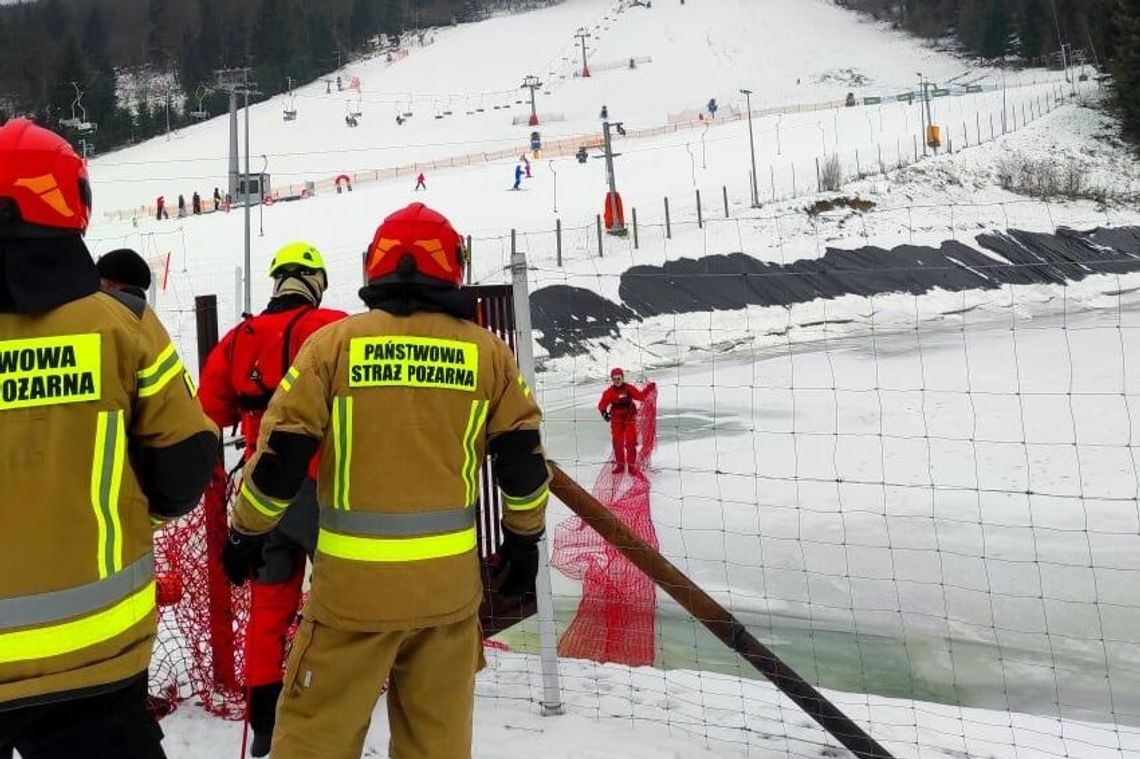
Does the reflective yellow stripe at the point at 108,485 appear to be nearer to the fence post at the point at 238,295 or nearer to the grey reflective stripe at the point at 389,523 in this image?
the grey reflective stripe at the point at 389,523

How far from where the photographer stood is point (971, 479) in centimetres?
778

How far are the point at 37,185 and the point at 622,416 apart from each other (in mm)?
7235

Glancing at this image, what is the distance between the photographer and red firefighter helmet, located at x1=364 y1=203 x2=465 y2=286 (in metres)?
2.42

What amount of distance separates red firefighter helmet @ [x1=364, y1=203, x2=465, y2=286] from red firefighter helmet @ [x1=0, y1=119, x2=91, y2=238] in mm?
762

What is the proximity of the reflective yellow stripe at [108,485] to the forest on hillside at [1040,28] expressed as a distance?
45.0 metres

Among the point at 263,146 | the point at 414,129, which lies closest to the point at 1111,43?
the point at 414,129

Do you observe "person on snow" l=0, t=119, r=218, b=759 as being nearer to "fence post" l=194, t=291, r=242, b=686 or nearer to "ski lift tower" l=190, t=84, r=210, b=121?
"fence post" l=194, t=291, r=242, b=686

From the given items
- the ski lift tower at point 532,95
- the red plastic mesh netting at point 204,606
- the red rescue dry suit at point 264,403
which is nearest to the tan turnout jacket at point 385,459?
the red rescue dry suit at point 264,403

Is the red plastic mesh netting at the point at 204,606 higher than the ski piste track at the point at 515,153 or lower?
lower

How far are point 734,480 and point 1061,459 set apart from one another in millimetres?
2919

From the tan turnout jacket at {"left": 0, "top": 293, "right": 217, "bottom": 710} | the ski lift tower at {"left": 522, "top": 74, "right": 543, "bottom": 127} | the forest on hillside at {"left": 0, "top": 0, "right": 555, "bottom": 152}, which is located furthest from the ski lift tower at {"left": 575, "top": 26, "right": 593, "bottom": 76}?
the tan turnout jacket at {"left": 0, "top": 293, "right": 217, "bottom": 710}

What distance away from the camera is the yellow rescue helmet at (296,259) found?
3473mm

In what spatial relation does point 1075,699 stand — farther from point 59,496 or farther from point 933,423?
point 933,423

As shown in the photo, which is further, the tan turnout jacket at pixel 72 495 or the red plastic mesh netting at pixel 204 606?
the red plastic mesh netting at pixel 204 606
